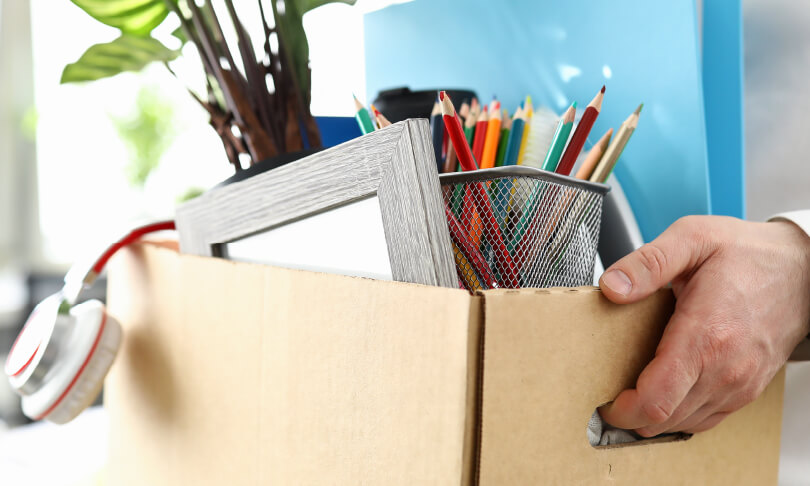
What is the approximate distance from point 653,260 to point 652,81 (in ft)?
0.79

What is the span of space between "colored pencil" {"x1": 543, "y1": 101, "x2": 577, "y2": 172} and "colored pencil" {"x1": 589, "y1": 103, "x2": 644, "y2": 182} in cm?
3

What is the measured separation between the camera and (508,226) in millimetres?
308

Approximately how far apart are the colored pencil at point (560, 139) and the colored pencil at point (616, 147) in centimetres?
3

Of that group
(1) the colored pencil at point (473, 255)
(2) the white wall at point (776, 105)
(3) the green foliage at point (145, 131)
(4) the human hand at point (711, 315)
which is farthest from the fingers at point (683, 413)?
(3) the green foliage at point (145, 131)

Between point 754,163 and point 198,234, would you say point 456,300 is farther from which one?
point 754,163

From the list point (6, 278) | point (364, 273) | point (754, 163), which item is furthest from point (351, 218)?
point (6, 278)

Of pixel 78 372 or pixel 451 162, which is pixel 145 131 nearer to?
pixel 78 372

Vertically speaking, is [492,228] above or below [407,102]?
below

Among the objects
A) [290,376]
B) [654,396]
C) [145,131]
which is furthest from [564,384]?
[145,131]

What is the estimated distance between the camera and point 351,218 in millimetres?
321

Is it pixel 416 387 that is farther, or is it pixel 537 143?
pixel 537 143

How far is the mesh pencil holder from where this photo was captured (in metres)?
0.30

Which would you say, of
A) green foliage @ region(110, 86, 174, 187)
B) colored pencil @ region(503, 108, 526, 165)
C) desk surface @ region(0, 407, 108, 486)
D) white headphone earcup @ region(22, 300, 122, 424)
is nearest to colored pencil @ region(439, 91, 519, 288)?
colored pencil @ region(503, 108, 526, 165)

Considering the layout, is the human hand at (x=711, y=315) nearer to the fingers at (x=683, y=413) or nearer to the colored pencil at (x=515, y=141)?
the fingers at (x=683, y=413)
